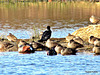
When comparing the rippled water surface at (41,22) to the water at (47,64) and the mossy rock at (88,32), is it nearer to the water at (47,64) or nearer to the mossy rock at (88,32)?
the mossy rock at (88,32)

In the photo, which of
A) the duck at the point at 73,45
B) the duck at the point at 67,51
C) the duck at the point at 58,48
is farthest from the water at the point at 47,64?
the duck at the point at 73,45

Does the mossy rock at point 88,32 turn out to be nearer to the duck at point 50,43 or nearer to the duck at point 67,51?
the duck at point 50,43

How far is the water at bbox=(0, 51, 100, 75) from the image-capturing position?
53.8ft

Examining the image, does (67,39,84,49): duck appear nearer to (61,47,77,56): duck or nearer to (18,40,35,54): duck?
(61,47,77,56): duck

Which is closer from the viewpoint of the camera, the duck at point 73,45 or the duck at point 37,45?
the duck at point 73,45

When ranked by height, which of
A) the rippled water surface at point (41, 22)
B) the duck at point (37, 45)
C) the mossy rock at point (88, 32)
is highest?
the mossy rock at point (88, 32)

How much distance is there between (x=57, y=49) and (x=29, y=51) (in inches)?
59.2

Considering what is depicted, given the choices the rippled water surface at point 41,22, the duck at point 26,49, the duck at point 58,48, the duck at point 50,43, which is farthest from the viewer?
the rippled water surface at point 41,22

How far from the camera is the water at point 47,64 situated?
16.4 m

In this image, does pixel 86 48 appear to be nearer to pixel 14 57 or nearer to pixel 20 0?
pixel 14 57

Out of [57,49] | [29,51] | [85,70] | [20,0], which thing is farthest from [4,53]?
[20,0]

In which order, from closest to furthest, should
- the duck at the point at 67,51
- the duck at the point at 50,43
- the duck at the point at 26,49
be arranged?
1. the duck at the point at 67,51
2. the duck at the point at 26,49
3. the duck at the point at 50,43

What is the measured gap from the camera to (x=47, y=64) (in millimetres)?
17953

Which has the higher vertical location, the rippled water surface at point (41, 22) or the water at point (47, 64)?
the water at point (47, 64)
